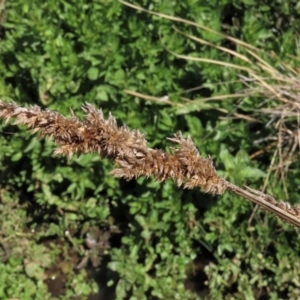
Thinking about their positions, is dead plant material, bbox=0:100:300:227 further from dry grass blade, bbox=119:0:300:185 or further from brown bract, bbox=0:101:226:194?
dry grass blade, bbox=119:0:300:185

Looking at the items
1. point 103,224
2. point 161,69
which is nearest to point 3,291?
point 103,224

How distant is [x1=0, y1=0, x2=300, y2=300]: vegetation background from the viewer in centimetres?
315

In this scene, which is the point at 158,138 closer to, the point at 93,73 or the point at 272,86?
the point at 93,73

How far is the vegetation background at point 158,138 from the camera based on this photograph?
3.15 metres

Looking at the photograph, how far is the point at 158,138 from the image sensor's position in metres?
3.16

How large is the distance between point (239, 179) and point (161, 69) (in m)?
0.60

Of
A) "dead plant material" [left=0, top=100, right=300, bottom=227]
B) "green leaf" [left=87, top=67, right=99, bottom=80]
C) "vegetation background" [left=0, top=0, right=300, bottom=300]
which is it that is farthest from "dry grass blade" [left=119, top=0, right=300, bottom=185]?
"dead plant material" [left=0, top=100, right=300, bottom=227]

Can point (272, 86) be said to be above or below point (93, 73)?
above

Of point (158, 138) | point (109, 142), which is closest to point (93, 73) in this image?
point (158, 138)

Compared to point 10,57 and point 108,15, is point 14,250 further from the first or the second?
point 108,15

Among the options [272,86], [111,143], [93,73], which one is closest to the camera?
[111,143]

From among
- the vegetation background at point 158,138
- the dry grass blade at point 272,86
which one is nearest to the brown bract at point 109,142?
the vegetation background at point 158,138

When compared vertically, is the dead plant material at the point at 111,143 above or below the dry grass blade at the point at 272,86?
above

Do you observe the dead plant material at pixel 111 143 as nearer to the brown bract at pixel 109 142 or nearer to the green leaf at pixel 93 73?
the brown bract at pixel 109 142
